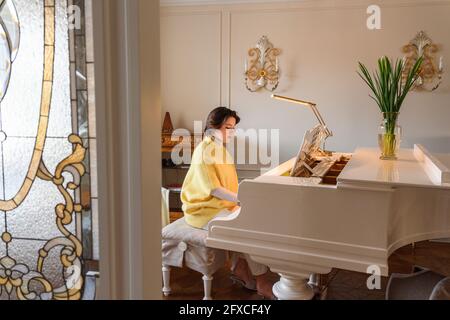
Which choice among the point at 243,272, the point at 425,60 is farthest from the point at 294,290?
the point at 425,60

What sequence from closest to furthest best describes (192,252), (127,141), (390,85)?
(127,141)
(390,85)
(192,252)

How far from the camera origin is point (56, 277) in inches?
46.1

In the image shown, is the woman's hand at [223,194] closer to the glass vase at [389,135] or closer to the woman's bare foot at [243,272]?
the woman's bare foot at [243,272]

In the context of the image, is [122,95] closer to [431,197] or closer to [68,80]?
[68,80]

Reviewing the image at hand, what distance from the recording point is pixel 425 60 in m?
4.08

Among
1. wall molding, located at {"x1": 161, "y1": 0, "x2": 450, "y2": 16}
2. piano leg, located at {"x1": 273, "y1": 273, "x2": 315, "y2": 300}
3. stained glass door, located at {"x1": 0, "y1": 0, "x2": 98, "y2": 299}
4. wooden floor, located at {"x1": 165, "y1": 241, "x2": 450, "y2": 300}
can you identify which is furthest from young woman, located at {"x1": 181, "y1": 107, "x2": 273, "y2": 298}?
wall molding, located at {"x1": 161, "y1": 0, "x2": 450, "y2": 16}

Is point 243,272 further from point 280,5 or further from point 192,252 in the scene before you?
point 280,5

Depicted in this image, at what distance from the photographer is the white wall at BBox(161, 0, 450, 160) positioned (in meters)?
4.14

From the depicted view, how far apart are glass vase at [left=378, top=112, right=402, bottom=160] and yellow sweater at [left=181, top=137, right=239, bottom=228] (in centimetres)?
98

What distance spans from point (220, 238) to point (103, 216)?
1.23 m

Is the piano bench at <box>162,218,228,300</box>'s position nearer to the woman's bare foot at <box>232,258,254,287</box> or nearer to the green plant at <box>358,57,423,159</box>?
the woman's bare foot at <box>232,258,254,287</box>

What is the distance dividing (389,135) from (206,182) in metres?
1.14

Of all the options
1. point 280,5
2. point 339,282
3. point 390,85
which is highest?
point 280,5
